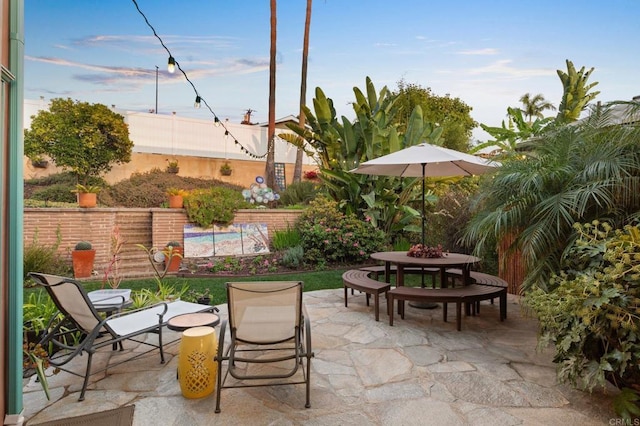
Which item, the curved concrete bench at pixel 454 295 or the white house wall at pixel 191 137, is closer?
the curved concrete bench at pixel 454 295

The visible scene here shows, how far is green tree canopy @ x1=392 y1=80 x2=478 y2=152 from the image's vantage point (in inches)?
611

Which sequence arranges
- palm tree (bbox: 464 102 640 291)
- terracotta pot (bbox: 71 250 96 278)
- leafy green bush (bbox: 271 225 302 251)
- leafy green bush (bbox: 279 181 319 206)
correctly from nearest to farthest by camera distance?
1. palm tree (bbox: 464 102 640 291)
2. terracotta pot (bbox: 71 250 96 278)
3. leafy green bush (bbox: 271 225 302 251)
4. leafy green bush (bbox: 279 181 319 206)

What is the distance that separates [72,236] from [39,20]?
8.98 meters

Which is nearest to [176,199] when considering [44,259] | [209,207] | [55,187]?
[209,207]

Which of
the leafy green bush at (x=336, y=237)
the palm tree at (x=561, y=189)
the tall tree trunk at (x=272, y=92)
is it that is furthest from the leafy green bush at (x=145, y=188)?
the palm tree at (x=561, y=189)

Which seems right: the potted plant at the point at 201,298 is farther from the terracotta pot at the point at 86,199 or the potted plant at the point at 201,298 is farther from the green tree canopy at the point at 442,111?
the green tree canopy at the point at 442,111

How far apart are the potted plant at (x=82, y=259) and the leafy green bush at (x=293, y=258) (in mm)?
4144

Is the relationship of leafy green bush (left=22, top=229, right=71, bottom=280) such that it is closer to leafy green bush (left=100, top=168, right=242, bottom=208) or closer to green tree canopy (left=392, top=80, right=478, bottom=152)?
leafy green bush (left=100, top=168, right=242, bottom=208)

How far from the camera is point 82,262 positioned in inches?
299

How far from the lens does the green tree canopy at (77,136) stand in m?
12.1

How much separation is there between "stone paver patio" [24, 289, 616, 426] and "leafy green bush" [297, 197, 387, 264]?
4.85m

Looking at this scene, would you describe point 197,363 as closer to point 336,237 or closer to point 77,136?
point 336,237

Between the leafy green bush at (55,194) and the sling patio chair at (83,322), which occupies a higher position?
the leafy green bush at (55,194)

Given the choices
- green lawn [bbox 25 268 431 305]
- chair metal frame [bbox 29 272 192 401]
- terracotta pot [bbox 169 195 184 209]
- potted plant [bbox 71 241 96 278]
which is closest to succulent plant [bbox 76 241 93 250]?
potted plant [bbox 71 241 96 278]
